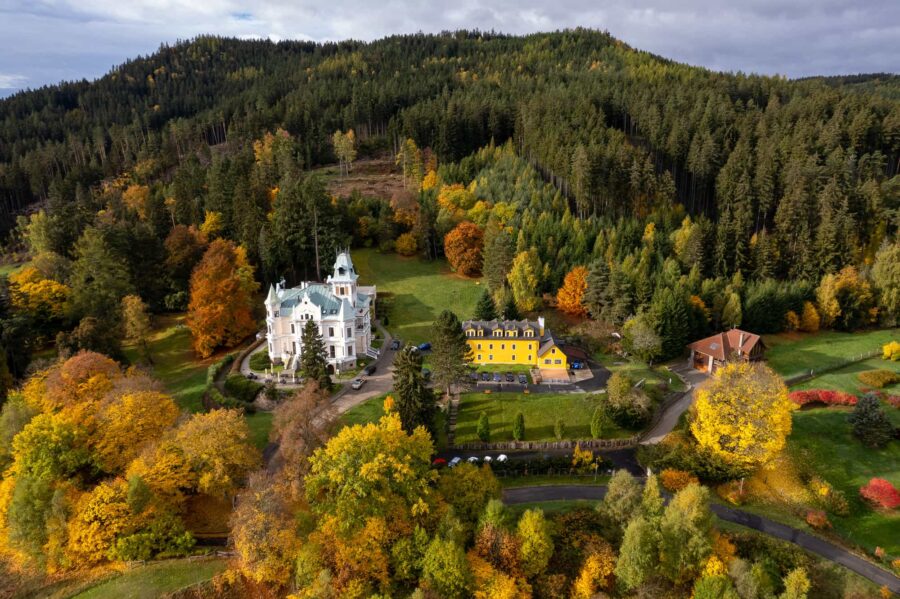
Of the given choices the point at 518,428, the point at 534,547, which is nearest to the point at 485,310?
the point at 518,428

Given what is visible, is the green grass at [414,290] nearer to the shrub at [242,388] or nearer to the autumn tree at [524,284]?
the autumn tree at [524,284]

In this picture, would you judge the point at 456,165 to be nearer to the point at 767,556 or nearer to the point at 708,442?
the point at 708,442

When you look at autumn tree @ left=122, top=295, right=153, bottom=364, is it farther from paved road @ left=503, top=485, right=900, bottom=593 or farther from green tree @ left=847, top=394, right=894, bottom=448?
green tree @ left=847, top=394, right=894, bottom=448

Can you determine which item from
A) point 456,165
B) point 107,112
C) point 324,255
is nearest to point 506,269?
point 324,255

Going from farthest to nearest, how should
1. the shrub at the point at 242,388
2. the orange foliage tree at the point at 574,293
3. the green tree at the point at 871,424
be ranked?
the orange foliage tree at the point at 574,293 < the shrub at the point at 242,388 < the green tree at the point at 871,424

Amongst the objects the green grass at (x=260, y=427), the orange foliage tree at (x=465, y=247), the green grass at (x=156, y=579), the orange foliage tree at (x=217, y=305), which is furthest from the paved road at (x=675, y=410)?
the orange foliage tree at (x=217, y=305)

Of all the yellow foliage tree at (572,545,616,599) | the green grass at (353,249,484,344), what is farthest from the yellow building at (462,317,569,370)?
the yellow foliage tree at (572,545,616,599)
